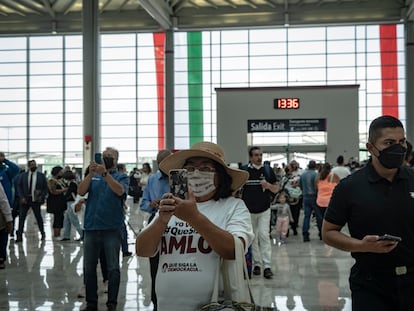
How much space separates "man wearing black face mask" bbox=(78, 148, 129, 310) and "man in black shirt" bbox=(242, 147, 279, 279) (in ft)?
7.45

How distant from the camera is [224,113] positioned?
74.0 feet

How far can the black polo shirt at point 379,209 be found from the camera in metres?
2.53

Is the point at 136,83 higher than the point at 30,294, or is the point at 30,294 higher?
the point at 136,83

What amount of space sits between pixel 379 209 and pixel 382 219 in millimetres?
49

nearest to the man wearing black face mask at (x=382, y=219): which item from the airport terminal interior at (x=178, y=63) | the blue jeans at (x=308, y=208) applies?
the blue jeans at (x=308, y=208)

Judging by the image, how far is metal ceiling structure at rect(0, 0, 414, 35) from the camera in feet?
83.8

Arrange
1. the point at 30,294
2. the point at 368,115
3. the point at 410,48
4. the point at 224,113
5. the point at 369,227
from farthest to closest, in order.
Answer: the point at 368,115
the point at 410,48
the point at 224,113
the point at 30,294
the point at 369,227

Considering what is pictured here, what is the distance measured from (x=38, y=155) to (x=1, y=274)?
23073 millimetres

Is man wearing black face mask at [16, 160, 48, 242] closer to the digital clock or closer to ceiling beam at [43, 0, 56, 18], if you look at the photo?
the digital clock

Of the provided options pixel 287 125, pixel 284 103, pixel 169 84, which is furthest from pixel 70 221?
pixel 169 84

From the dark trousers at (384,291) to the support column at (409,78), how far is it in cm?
2463

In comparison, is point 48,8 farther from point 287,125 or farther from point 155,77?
point 287,125

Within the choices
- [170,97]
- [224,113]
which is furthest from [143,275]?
[170,97]

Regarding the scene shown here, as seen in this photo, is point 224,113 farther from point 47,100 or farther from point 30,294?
point 30,294
